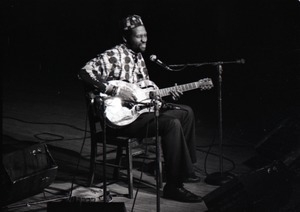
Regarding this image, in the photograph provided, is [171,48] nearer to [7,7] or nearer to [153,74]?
[153,74]

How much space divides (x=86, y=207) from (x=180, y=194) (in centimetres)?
117

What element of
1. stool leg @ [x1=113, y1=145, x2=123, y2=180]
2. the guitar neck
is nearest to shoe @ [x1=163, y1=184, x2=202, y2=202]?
stool leg @ [x1=113, y1=145, x2=123, y2=180]

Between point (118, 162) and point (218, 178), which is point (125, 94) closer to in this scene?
point (118, 162)

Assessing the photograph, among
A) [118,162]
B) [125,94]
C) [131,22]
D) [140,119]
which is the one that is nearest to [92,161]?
[118,162]

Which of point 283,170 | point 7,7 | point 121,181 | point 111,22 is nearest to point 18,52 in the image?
point 7,7

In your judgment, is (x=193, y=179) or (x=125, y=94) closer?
(x=125, y=94)

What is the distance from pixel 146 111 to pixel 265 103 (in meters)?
3.23

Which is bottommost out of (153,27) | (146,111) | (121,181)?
(121,181)

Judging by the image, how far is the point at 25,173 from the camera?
12.8 feet

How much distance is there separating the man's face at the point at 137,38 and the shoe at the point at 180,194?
4.46ft

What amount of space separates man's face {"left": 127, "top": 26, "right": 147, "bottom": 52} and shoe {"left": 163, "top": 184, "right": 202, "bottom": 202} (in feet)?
4.46

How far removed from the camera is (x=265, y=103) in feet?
23.7

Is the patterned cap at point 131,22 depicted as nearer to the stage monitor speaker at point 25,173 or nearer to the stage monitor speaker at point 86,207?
the stage monitor speaker at point 25,173

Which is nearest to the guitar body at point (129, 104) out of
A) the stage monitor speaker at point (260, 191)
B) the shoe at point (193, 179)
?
the shoe at point (193, 179)
